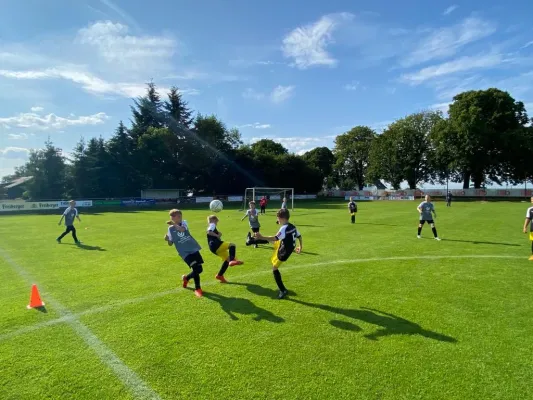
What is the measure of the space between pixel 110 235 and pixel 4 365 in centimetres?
1438

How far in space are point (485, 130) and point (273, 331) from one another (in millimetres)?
62600

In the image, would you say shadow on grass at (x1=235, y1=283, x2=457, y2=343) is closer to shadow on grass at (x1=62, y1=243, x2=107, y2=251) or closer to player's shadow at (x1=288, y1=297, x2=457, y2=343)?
player's shadow at (x1=288, y1=297, x2=457, y2=343)

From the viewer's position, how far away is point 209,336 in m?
5.39

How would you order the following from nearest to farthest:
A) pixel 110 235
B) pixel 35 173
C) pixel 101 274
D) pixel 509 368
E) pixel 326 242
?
1. pixel 509 368
2. pixel 101 274
3. pixel 326 242
4. pixel 110 235
5. pixel 35 173

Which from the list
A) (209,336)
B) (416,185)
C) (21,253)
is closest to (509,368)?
(209,336)

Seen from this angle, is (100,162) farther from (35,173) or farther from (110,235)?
(110,235)

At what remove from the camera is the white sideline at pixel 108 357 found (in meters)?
4.01

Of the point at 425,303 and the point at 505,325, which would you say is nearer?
the point at 505,325

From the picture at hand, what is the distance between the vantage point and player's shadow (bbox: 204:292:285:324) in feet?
20.1

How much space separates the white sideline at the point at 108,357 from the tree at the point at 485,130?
206ft

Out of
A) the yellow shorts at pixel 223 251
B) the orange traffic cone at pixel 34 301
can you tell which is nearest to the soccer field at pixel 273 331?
the orange traffic cone at pixel 34 301

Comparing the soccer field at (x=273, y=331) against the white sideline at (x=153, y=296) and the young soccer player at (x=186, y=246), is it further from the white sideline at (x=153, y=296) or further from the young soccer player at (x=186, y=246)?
the young soccer player at (x=186, y=246)

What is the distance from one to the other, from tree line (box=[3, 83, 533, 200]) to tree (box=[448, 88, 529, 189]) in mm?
150

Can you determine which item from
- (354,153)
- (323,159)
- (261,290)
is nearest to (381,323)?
(261,290)
